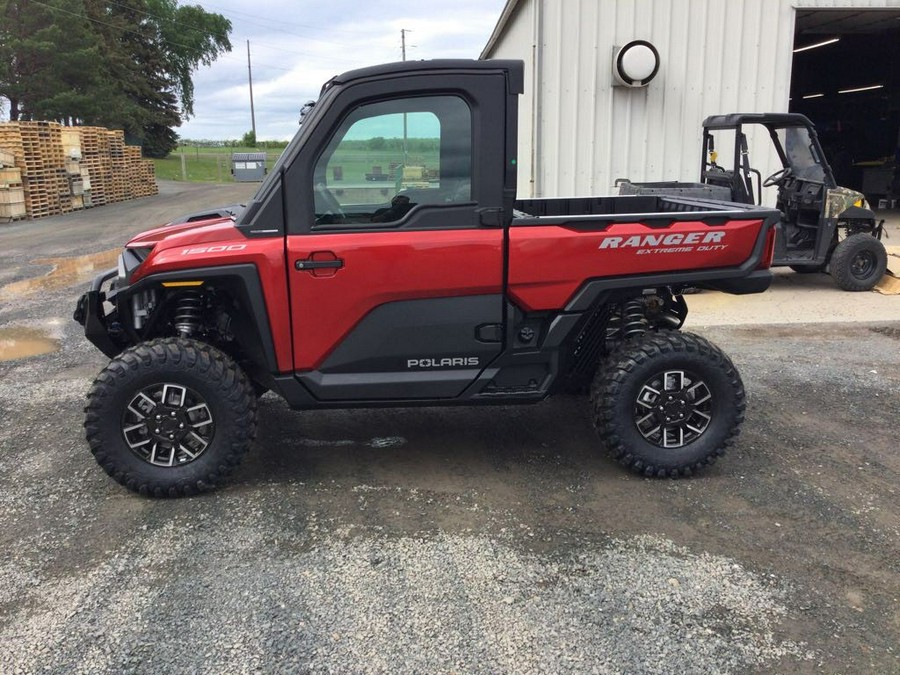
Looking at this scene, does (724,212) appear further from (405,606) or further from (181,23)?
(181,23)

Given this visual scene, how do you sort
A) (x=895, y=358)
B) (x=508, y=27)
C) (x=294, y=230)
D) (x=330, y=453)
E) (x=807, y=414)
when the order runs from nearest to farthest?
(x=294, y=230) → (x=330, y=453) → (x=807, y=414) → (x=895, y=358) → (x=508, y=27)

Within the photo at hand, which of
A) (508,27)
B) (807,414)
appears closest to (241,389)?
(807,414)

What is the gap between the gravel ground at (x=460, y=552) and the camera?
2.84 meters

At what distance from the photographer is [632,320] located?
4453 millimetres

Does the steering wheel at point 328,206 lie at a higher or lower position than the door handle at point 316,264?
higher

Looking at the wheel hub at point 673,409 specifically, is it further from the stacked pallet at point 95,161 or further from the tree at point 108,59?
the tree at point 108,59

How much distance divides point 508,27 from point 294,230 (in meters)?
10.7

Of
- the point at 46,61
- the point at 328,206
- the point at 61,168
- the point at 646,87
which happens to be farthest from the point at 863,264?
the point at 46,61

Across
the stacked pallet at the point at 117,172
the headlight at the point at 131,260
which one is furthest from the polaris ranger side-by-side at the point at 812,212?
the stacked pallet at the point at 117,172

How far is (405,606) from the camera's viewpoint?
10.2ft

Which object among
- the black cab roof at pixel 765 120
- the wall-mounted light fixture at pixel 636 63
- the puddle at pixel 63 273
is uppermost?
the wall-mounted light fixture at pixel 636 63

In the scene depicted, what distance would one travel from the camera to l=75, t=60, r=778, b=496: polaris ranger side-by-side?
12.5 feet

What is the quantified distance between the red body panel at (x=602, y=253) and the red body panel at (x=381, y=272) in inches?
5.7

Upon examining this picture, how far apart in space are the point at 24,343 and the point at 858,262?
9.64m
